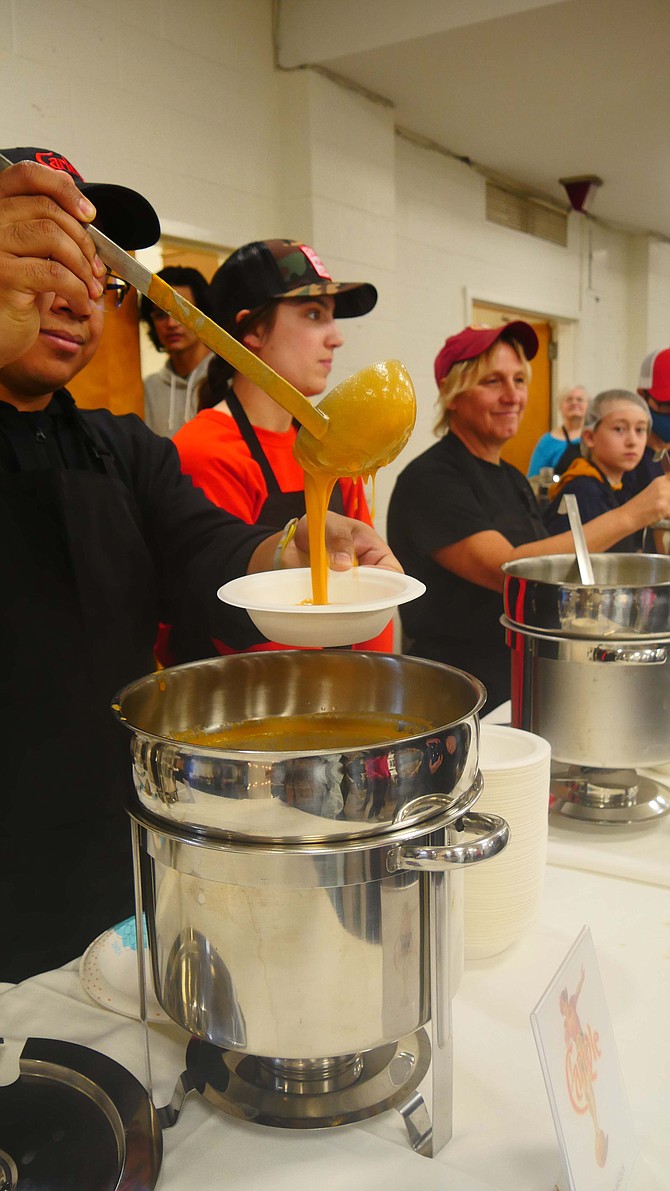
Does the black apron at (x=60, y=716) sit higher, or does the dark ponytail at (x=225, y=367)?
the dark ponytail at (x=225, y=367)

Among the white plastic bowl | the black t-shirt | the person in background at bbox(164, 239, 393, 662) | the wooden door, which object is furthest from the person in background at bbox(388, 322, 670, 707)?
the wooden door

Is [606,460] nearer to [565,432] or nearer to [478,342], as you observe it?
[478,342]

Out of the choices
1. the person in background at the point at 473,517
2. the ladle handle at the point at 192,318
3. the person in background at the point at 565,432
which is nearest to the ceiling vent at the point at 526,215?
the person in background at the point at 565,432

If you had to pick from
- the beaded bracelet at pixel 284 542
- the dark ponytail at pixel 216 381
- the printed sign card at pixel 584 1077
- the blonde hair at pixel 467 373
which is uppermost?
the blonde hair at pixel 467 373

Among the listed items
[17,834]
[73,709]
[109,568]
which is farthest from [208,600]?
[17,834]

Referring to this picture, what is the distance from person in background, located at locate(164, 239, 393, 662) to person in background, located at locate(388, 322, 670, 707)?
48 centimetres

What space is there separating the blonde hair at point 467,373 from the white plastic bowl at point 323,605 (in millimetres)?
1673

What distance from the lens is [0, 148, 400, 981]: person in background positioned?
1.37 metres

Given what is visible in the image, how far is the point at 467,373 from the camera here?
2.83m

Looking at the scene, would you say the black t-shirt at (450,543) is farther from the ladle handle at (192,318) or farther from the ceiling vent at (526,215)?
the ceiling vent at (526,215)

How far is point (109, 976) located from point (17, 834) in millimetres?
430

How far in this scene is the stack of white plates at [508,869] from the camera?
3.51 feet

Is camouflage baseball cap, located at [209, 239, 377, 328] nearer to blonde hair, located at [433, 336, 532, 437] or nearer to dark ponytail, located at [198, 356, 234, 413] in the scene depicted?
dark ponytail, located at [198, 356, 234, 413]

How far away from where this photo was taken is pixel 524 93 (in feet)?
16.6
